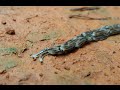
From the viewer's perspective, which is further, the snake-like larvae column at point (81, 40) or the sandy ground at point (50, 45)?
the snake-like larvae column at point (81, 40)

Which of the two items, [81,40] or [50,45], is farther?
[81,40]

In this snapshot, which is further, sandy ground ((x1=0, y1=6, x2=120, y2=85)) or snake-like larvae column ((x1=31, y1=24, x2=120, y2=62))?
snake-like larvae column ((x1=31, y1=24, x2=120, y2=62))
